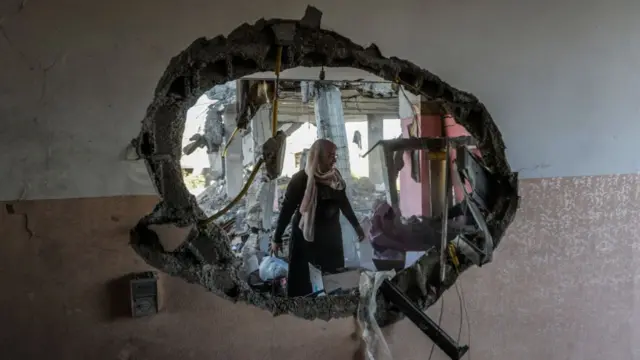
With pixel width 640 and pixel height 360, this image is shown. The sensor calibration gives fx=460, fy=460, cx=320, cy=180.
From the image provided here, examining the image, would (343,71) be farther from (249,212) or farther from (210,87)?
(249,212)

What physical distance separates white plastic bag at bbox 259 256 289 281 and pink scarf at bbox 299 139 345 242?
0.32 m

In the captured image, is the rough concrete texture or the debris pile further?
the debris pile

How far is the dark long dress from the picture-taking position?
241cm

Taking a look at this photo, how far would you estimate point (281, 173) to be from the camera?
153cm

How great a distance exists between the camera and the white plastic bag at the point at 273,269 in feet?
8.66

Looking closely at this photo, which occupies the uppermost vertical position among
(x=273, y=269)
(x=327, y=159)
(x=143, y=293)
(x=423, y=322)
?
(x=327, y=159)

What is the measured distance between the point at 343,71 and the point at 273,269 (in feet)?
5.05

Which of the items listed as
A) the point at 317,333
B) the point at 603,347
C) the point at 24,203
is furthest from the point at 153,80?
the point at 603,347

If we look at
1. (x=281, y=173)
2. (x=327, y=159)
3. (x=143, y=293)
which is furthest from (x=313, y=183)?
(x=143, y=293)

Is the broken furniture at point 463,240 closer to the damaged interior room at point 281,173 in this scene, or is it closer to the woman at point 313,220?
the damaged interior room at point 281,173

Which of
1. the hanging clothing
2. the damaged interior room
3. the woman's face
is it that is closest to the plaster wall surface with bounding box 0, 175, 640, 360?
the damaged interior room

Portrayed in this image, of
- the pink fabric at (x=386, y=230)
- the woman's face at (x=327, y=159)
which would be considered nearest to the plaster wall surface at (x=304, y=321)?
the pink fabric at (x=386, y=230)

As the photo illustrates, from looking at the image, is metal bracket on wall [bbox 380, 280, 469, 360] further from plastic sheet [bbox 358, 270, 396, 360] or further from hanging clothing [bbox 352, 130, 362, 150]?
hanging clothing [bbox 352, 130, 362, 150]

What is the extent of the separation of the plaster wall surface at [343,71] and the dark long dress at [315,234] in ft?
3.98
